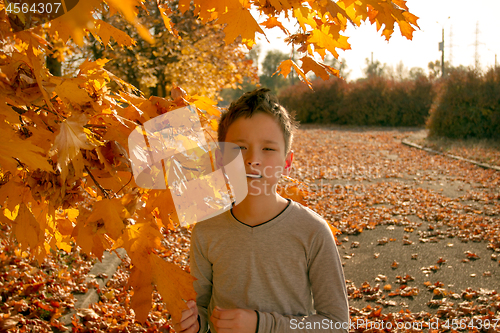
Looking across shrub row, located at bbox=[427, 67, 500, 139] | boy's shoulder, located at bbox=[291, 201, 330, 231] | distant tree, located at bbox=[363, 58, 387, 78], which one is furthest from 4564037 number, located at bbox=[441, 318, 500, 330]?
distant tree, located at bbox=[363, 58, 387, 78]

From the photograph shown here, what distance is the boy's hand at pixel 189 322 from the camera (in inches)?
50.8

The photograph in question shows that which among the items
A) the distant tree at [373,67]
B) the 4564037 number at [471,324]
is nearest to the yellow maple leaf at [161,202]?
the 4564037 number at [471,324]

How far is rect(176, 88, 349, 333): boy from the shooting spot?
4.47 feet

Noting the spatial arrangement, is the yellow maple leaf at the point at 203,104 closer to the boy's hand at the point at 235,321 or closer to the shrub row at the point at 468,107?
the boy's hand at the point at 235,321

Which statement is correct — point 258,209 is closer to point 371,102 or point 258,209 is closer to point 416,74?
point 371,102

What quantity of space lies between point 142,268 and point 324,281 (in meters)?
0.77

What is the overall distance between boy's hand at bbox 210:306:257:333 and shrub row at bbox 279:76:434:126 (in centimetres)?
2345

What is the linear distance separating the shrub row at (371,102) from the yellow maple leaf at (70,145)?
23953mm

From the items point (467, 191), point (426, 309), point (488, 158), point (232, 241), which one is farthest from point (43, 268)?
point (488, 158)

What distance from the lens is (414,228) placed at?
530 centimetres

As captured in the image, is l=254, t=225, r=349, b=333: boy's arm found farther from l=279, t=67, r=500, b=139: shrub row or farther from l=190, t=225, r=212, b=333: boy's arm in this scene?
l=279, t=67, r=500, b=139: shrub row

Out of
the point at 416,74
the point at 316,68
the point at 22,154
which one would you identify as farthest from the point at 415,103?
the point at 22,154

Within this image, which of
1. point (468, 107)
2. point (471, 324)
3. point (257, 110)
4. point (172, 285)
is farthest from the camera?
point (468, 107)

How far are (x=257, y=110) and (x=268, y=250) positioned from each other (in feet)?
1.98
